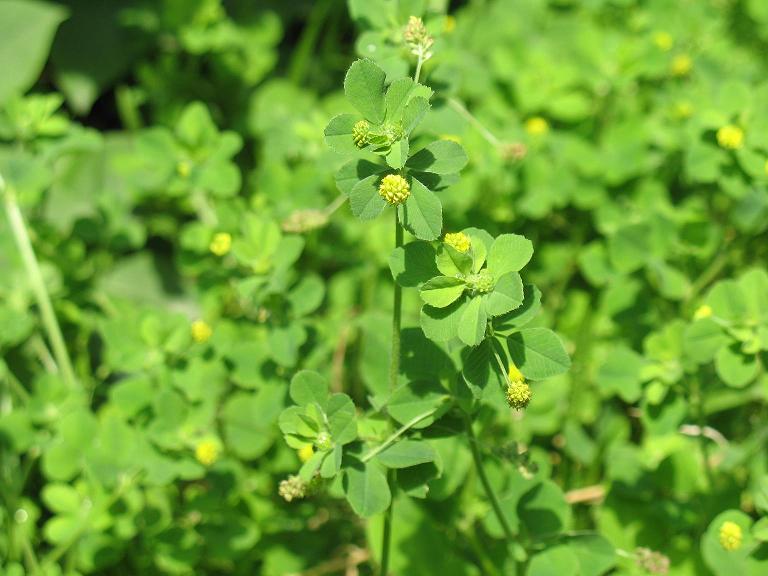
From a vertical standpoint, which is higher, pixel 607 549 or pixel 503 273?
pixel 503 273

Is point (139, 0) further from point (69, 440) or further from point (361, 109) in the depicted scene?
point (361, 109)

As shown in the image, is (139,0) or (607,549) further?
(139,0)

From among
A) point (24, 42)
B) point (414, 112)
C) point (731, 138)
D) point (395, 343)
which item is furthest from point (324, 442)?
point (24, 42)

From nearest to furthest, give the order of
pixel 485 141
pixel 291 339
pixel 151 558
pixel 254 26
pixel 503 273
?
pixel 503 273 → pixel 291 339 → pixel 151 558 → pixel 485 141 → pixel 254 26

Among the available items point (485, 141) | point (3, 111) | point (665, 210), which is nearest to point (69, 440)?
→ point (3, 111)

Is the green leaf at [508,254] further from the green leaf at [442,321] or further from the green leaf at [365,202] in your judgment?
the green leaf at [365,202]

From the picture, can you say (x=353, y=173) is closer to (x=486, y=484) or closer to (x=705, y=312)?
(x=486, y=484)

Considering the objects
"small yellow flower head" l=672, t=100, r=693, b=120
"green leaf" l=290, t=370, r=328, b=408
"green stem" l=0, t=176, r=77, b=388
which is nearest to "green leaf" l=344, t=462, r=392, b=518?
"green leaf" l=290, t=370, r=328, b=408
